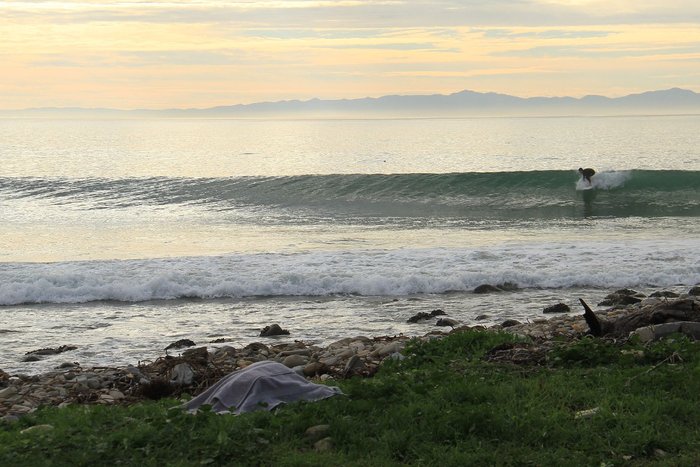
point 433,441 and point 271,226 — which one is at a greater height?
point 433,441

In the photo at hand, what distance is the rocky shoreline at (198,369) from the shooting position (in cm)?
862

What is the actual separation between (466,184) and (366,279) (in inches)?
911

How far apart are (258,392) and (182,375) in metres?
1.98

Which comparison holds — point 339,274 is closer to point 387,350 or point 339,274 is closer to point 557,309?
point 557,309

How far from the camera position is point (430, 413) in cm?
655

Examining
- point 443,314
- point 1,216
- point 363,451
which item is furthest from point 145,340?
point 1,216

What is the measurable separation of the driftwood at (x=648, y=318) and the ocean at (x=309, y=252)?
11.4 feet

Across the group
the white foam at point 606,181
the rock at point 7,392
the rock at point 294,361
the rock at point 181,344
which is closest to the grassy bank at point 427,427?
the rock at point 7,392

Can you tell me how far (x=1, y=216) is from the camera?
3297 centimetres

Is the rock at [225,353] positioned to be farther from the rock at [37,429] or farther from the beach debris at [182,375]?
the rock at [37,429]

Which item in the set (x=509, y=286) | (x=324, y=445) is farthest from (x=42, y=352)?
(x=509, y=286)

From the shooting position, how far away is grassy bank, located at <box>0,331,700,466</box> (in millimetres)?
5891

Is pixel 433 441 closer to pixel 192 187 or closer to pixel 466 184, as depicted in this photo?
pixel 466 184

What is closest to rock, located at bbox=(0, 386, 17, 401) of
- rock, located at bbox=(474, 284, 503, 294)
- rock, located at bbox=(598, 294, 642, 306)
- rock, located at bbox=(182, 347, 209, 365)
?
rock, located at bbox=(182, 347, 209, 365)
